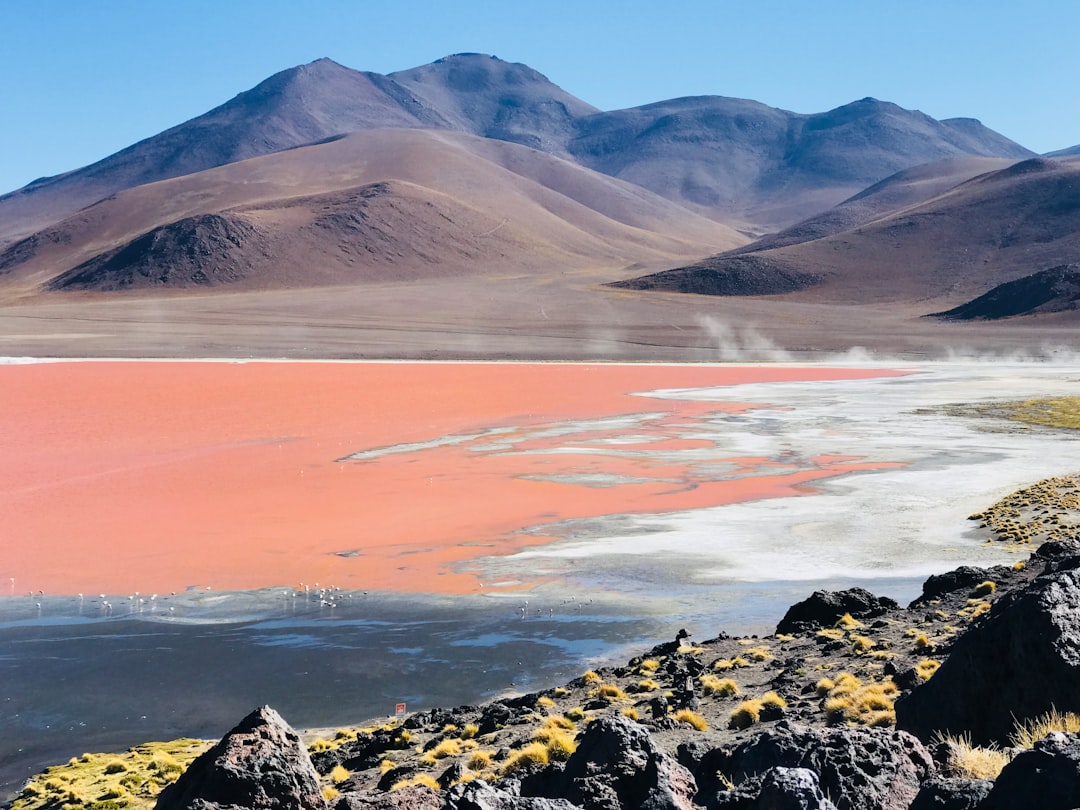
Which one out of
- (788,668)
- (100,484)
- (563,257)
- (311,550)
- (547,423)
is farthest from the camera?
(563,257)

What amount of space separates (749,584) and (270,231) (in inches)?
6207

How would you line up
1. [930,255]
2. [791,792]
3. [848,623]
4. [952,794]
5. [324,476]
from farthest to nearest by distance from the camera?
[930,255], [324,476], [848,623], [791,792], [952,794]

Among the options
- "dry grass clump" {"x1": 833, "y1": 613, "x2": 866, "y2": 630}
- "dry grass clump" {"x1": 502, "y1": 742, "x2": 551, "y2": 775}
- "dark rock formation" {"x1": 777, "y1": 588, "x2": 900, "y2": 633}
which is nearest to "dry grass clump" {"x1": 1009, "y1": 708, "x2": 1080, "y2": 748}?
"dry grass clump" {"x1": 502, "y1": 742, "x2": 551, "y2": 775}

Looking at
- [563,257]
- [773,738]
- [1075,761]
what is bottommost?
[773,738]

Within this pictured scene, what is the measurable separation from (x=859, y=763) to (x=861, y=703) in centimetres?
514

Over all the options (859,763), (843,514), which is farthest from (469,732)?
(843,514)

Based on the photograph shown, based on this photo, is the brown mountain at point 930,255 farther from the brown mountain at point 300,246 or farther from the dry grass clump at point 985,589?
the dry grass clump at point 985,589

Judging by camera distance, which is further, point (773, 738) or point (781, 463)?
point (781, 463)

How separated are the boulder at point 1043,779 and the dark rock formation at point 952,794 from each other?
0.18 m

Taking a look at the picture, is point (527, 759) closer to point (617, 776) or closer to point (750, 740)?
point (617, 776)

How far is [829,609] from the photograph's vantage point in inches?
641

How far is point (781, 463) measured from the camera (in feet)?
111

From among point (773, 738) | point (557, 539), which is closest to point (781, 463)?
point (557, 539)

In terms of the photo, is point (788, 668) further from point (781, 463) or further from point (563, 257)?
point (563, 257)
